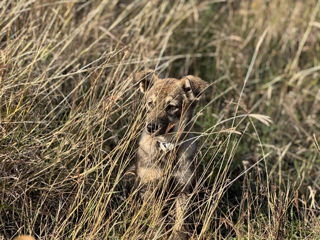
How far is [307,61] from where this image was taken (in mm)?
7402

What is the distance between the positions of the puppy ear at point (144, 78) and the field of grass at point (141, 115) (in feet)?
0.48

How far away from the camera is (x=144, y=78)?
4.67 meters

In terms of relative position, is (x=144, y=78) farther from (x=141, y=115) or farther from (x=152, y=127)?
(x=152, y=127)

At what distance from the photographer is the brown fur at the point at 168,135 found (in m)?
4.38

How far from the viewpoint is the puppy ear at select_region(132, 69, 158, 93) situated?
4.72 meters

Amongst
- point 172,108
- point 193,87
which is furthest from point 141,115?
point 193,87

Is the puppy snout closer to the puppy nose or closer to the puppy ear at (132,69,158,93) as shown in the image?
the puppy nose

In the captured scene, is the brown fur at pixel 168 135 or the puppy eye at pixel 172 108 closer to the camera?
the brown fur at pixel 168 135

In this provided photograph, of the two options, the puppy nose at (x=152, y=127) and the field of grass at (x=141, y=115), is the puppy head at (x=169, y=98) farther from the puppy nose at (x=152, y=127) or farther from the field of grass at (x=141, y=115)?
the field of grass at (x=141, y=115)

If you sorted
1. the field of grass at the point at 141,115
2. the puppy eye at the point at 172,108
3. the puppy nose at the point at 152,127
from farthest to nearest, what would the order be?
the puppy eye at the point at 172,108, the puppy nose at the point at 152,127, the field of grass at the point at 141,115

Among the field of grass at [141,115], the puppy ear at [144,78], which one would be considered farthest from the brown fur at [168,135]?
the field of grass at [141,115]

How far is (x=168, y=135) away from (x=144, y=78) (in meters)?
0.54

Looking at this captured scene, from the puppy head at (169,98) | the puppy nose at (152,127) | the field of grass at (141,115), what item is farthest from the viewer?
the puppy head at (169,98)

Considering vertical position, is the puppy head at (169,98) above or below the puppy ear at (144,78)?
below
